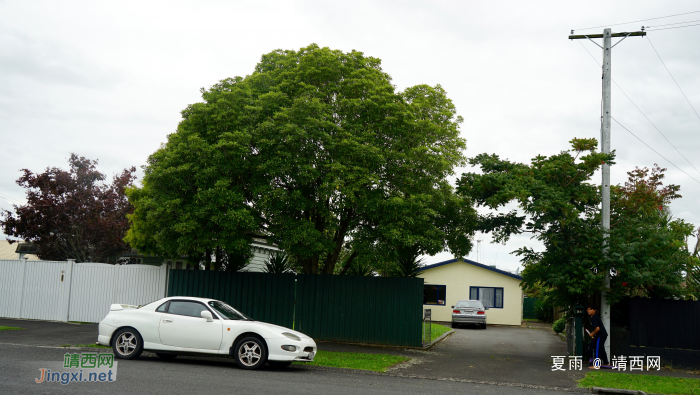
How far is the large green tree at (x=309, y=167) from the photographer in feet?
46.2

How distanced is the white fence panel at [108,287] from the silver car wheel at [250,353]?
28.7 ft

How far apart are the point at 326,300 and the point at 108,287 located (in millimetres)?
8074

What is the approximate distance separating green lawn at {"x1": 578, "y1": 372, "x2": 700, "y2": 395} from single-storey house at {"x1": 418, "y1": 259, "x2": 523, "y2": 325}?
770 inches

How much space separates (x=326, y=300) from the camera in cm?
1631

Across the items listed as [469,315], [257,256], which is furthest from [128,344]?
[469,315]

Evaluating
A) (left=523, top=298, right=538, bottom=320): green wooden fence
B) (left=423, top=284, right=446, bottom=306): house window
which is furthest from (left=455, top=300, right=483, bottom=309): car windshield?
(left=523, top=298, right=538, bottom=320): green wooden fence

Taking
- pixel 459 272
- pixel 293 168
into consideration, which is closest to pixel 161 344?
pixel 293 168

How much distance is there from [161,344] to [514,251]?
359 inches

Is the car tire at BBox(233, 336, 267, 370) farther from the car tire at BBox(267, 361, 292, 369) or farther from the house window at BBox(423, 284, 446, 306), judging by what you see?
the house window at BBox(423, 284, 446, 306)

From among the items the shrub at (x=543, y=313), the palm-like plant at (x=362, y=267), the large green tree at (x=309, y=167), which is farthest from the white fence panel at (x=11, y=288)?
the shrub at (x=543, y=313)

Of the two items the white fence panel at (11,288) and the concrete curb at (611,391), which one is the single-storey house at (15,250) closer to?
the white fence panel at (11,288)

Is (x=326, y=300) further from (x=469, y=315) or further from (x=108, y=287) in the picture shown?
(x=469, y=315)

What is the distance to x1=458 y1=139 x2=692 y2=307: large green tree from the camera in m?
13.0

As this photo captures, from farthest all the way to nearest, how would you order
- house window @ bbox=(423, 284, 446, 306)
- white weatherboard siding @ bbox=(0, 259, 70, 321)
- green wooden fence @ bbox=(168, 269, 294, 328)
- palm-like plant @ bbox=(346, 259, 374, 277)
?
house window @ bbox=(423, 284, 446, 306)
white weatherboard siding @ bbox=(0, 259, 70, 321)
green wooden fence @ bbox=(168, 269, 294, 328)
palm-like plant @ bbox=(346, 259, 374, 277)
